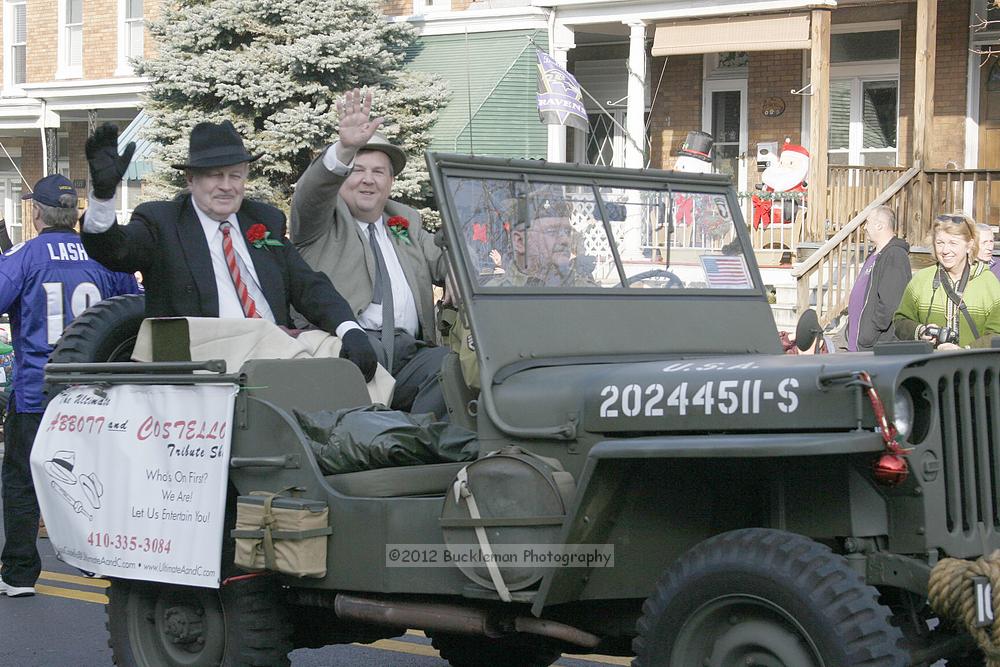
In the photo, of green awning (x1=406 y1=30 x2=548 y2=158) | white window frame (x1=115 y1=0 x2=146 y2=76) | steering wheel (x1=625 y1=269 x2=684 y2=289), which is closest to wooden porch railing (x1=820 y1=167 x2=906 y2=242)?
green awning (x1=406 y1=30 x2=548 y2=158)

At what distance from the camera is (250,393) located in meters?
5.05

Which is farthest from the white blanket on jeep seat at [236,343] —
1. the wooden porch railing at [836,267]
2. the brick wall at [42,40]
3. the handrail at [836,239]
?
the brick wall at [42,40]

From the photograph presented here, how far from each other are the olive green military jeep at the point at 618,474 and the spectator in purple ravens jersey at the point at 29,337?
226 centimetres

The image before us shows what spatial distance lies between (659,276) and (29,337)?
424 centimetres

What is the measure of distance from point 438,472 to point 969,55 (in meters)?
16.9

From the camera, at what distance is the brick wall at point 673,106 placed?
22094 millimetres

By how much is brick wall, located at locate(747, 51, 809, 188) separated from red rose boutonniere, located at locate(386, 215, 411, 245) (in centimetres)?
1533

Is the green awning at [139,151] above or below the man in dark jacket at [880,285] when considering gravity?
above

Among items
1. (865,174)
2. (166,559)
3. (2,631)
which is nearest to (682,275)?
(166,559)

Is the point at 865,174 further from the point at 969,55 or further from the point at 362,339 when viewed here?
the point at 362,339

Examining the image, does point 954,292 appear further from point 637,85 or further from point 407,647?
point 637,85

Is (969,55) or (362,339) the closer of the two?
(362,339)

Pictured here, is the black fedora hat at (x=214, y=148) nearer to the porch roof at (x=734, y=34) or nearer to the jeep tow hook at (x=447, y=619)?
the jeep tow hook at (x=447, y=619)

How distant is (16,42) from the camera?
102 ft
